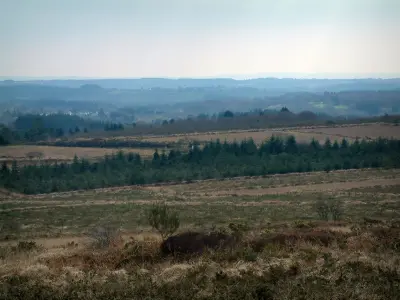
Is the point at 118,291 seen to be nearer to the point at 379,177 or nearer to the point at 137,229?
the point at 137,229

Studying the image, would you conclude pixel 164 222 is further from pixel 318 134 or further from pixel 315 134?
pixel 315 134

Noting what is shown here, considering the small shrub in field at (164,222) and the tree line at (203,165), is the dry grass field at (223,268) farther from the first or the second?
the tree line at (203,165)

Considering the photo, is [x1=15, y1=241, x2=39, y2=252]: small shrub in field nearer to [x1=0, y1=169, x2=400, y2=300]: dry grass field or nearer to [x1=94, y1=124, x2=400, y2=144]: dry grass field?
[x1=0, y1=169, x2=400, y2=300]: dry grass field

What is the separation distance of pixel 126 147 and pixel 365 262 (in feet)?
249

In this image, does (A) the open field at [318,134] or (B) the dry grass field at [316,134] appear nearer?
(A) the open field at [318,134]

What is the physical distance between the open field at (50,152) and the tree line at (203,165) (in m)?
10.7

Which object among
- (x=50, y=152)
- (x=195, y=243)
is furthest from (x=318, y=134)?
(x=195, y=243)

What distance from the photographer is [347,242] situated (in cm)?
1288

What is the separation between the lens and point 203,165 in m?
60.8

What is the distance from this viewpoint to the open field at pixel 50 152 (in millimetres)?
72375

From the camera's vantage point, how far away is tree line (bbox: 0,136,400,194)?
52406 mm

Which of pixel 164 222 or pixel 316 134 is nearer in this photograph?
pixel 164 222

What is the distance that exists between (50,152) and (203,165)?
30.0m

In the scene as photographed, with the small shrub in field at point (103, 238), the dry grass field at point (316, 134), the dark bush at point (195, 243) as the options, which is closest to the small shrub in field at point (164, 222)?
the small shrub in field at point (103, 238)
